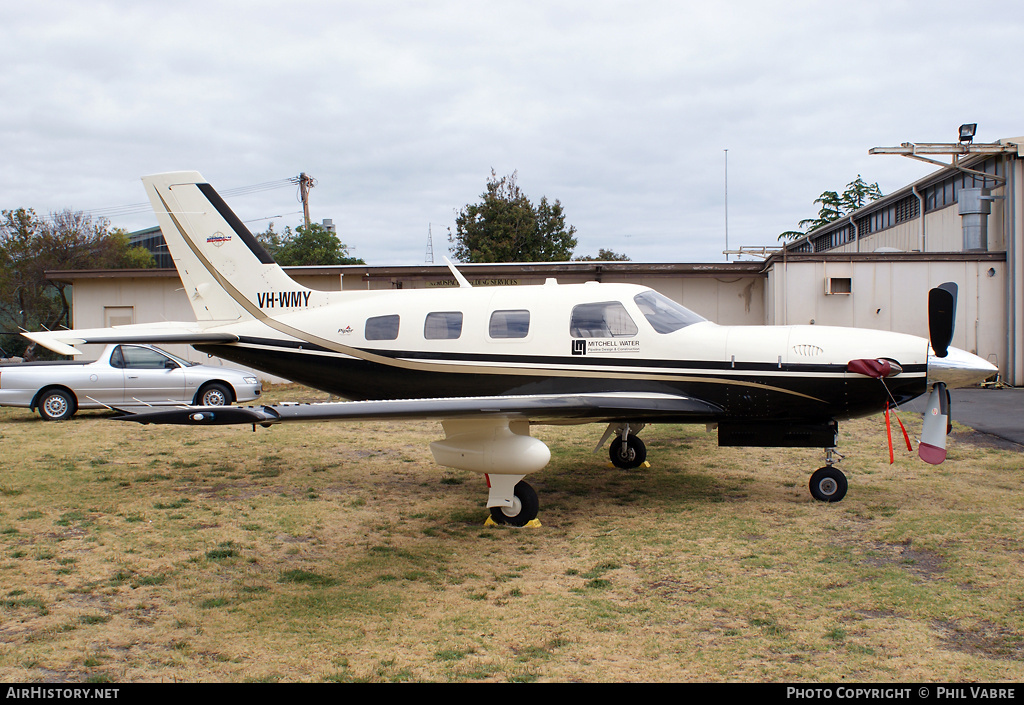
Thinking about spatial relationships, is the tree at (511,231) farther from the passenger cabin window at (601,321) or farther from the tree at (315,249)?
the passenger cabin window at (601,321)

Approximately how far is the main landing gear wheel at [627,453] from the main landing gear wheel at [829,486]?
2.59 metres

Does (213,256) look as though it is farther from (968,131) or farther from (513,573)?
(968,131)

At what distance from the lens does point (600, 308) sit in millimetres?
7863

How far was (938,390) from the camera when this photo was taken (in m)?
6.93

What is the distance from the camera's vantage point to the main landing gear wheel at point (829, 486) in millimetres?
7305

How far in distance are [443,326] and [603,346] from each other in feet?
6.62

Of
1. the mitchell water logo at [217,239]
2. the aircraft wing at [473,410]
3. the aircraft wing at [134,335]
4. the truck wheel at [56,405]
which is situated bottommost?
the truck wheel at [56,405]

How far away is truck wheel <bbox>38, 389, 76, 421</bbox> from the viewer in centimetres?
1368

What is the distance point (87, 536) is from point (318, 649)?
3.73 metres

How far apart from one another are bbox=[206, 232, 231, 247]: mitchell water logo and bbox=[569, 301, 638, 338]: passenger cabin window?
17.9 ft

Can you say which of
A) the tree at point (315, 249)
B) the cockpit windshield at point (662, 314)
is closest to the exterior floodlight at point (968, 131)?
the cockpit windshield at point (662, 314)

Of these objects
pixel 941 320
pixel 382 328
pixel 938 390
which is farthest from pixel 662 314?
pixel 382 328
